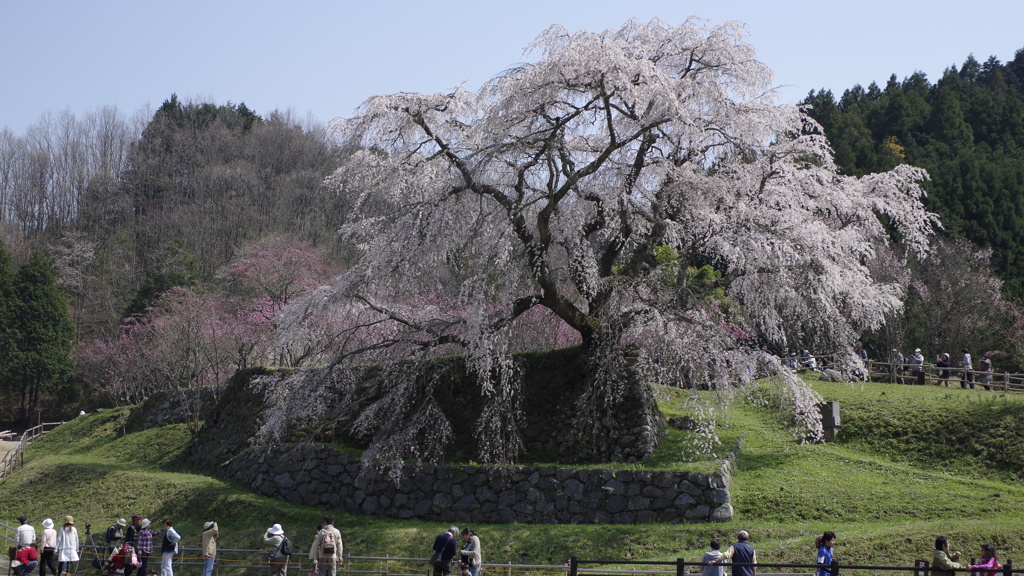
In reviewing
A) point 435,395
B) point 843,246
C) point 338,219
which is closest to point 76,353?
point 338,219

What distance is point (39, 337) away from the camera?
42531mm

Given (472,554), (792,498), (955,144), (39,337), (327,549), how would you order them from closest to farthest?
1. (472,554)
2. (327,549)
3. (792,498)
4. (39,337)
5. (955,144)

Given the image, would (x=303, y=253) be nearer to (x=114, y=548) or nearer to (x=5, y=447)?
(x=5, y=447)

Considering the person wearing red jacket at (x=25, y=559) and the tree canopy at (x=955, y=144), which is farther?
the tree canopy at (x=955, y=144)

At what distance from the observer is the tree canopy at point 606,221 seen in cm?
1609

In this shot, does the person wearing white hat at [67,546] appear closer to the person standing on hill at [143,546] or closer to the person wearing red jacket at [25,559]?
the person wearing red jacket at [25,559]

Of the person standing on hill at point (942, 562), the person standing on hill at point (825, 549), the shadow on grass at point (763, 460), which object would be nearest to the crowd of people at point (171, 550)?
the person standing on hill at point (825, 549)

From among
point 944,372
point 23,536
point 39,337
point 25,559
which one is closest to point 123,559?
point 25,559

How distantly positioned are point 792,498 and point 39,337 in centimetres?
3928

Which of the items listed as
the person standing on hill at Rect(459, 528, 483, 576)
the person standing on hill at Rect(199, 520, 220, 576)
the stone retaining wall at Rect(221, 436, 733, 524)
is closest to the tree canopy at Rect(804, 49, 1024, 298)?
the stone retaining wall at Rect(221, 436, 733, 524)

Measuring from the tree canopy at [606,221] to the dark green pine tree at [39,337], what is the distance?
1223 inches

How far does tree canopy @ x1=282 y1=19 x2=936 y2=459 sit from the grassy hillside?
163 centimetres

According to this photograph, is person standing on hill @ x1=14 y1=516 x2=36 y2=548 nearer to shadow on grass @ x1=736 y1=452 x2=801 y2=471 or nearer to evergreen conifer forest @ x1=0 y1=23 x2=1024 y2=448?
evergreen conifer forest @ x1=0 y1=23 x2=1024 y2=448

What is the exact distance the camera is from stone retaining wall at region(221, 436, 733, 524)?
15438 millimetres
